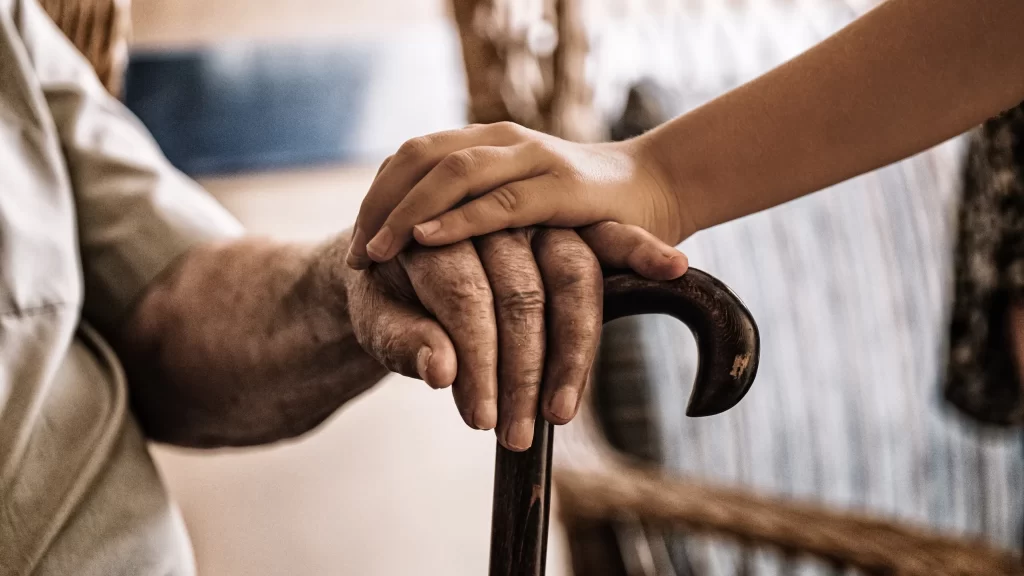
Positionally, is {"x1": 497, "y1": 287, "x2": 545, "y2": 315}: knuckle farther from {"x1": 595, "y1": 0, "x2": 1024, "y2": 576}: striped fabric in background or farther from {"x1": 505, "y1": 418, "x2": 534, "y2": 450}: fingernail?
{"x1": 595, "y1": 0, "x2": 1024, "y2": 576}: striped fabric in background

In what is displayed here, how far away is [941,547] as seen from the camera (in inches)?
29.1

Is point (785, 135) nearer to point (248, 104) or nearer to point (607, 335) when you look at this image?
point (607, 335)

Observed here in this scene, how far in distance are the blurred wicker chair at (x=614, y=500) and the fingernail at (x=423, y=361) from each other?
60 centimetres

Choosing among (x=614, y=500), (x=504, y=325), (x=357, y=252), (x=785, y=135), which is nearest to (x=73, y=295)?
(x=357, y=252)

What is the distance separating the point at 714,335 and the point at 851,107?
0.19 metres

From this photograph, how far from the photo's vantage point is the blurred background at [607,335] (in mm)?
1141

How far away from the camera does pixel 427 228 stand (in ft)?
1.16

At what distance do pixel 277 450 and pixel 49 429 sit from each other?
0.86 metres

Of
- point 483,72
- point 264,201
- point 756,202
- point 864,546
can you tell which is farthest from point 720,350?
point 264,201

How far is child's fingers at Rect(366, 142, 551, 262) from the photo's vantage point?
1.20 feet

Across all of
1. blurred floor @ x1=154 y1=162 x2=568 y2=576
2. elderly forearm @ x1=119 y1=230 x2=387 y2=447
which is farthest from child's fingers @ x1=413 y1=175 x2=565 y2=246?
blurred floor @ x1=154 y1=162 x2=568 y2=576

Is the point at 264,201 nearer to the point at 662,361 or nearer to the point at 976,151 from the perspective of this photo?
the point at 662,361

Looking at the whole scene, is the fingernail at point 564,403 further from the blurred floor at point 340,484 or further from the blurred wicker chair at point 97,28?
the blurred floor at point 340,484

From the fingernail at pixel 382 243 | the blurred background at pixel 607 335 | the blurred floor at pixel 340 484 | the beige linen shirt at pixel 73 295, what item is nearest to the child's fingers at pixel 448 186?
the fingernail at pixel 382 243
